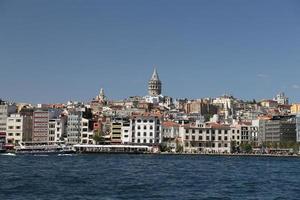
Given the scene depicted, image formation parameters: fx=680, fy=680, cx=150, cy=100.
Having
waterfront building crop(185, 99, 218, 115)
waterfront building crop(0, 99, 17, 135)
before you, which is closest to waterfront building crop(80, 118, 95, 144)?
waterfront building crop(0, 99, 17, 135)

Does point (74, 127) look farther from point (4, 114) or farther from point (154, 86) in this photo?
point (154, 86)

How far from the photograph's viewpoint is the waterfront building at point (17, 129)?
7348 centimetres

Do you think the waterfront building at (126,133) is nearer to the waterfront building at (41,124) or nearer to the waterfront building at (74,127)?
the waterfront building at (74,127)

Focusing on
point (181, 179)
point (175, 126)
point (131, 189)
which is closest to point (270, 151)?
point (175, 126)

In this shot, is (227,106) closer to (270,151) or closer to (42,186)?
(270,151)

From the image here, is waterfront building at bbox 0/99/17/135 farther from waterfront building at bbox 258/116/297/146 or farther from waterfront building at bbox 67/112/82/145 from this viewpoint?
waterfront building at bbox 258/116/297/146

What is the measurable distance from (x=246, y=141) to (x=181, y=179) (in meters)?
48.0

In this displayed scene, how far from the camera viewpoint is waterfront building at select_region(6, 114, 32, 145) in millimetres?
73481

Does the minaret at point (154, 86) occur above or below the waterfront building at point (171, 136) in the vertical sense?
above

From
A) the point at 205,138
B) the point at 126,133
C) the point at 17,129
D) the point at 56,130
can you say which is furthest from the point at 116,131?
the point at 17,129

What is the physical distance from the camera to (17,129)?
73.9 meters

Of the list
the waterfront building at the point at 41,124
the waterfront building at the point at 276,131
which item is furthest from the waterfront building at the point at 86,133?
the waterfront building at the point at 276,131

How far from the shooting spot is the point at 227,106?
389 feet

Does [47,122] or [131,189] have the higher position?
[47,122]
